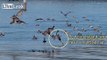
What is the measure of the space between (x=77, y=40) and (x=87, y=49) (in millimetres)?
2627

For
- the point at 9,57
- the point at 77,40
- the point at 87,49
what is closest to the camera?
the point at 9,57

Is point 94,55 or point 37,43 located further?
point 37,43

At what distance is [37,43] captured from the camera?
1565 inches

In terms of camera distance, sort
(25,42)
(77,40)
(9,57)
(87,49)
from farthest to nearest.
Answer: (25,42) → (77,40) → (87,49) → (9,57)

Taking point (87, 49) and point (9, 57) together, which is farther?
point (87, 49)

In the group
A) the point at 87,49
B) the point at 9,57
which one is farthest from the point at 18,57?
the point at 87,49

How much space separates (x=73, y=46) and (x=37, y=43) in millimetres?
3685

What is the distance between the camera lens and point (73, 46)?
36906 mm

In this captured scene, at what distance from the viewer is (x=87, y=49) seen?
3528 centimetres

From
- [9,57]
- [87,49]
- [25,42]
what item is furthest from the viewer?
[25,42]

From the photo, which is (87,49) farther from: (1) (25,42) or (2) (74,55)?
(1) (25,42)

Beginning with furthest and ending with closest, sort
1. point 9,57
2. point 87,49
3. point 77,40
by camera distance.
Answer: point 77,40 → point 87,49 → point 9,57

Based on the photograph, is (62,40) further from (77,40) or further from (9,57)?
(9,57)

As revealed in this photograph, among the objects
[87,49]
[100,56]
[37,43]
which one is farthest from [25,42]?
[100,56]
